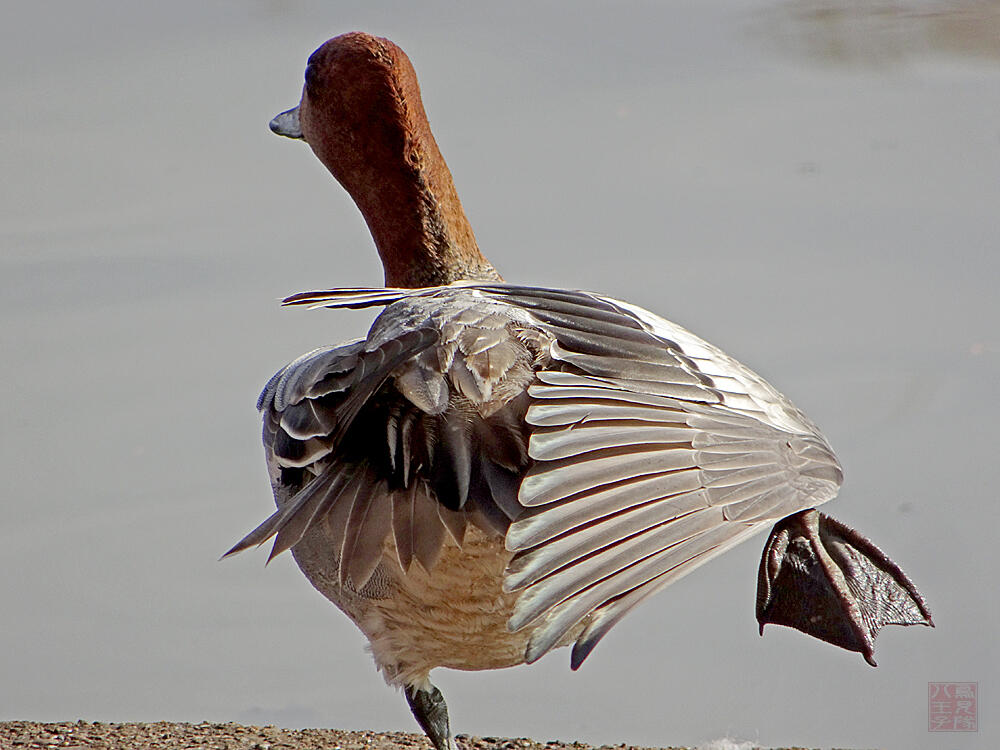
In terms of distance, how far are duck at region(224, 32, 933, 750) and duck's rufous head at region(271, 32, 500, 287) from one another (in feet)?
2.82

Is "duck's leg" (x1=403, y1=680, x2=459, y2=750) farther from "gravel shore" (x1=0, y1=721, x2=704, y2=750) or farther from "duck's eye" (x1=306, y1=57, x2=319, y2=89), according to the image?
"duck's eye" (x1=306, y1=57, x2=319, y2=89)

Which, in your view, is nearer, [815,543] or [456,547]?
[456,547]

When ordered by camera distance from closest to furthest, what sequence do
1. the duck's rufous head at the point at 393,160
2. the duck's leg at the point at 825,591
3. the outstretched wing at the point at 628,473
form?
the outstretched wing at the point at 628,473
the duck's leg at the point at 825,591
the duck's rufous head at the point at 393,160

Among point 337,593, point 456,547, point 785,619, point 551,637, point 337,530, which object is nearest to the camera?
point 551,637

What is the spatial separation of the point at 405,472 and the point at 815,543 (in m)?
0.91

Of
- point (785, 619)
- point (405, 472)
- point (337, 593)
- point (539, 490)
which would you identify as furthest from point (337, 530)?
point (785, 619)

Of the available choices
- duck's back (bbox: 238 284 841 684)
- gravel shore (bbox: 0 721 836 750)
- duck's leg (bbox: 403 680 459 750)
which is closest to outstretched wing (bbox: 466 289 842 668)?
duck's back (bbox: 238 284 841 684)

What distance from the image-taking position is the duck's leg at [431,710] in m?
3.11

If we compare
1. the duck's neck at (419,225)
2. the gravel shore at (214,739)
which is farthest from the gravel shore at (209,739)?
the duck's neck at (419,225)

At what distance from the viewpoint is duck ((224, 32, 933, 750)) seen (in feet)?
6.61

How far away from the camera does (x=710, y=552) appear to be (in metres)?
2.01

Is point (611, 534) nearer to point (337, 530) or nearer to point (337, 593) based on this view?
point (337, 530)

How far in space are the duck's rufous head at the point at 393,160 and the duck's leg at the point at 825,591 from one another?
4.22 ft

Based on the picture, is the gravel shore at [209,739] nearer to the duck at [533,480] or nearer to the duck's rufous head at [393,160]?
the duck at [533,480]
